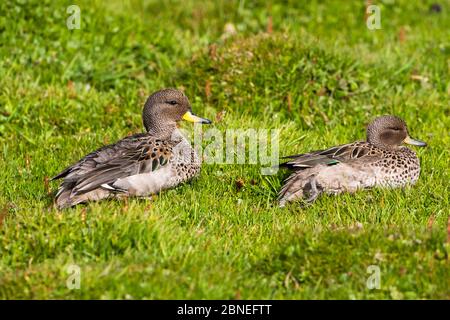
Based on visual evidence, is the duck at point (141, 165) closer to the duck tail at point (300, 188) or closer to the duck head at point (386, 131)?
the duck tail at point (300, 188)

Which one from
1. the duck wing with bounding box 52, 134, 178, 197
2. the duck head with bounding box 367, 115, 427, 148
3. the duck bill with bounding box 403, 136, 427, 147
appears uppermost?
the duck head with bounding box 367, 115, 427, 148

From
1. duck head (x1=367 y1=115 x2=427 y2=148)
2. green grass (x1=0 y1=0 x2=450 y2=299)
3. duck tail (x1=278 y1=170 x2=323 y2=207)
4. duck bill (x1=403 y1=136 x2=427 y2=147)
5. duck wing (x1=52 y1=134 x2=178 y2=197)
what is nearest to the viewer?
green grass (x1=0 y1=0 x2=450 y2=299)

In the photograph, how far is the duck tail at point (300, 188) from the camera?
7.00m

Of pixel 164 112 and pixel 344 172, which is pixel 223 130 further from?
pixel 344 172

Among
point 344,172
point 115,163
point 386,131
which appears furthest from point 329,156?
→ point 115,163

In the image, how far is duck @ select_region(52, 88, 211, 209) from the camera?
6.63 metres

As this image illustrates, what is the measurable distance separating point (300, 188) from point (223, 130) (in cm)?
125

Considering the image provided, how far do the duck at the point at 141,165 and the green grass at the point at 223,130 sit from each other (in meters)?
0.18

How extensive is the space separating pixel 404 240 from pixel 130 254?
5.73ft

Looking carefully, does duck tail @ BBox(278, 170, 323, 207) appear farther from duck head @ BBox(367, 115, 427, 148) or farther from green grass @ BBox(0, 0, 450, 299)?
duck head @ BBox(367, 115, 427, 148)

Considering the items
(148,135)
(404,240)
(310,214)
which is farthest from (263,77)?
(404,240)

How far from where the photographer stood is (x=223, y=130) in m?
7.99

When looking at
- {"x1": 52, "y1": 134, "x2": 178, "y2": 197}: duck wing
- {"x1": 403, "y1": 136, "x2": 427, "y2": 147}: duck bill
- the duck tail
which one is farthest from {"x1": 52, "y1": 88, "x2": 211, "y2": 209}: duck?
{"x1": 403, "y1": 136, "x2": 427, "y2": 147}: duck bill

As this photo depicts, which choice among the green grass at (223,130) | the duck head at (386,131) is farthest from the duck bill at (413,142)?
the green grass at (223,130)
